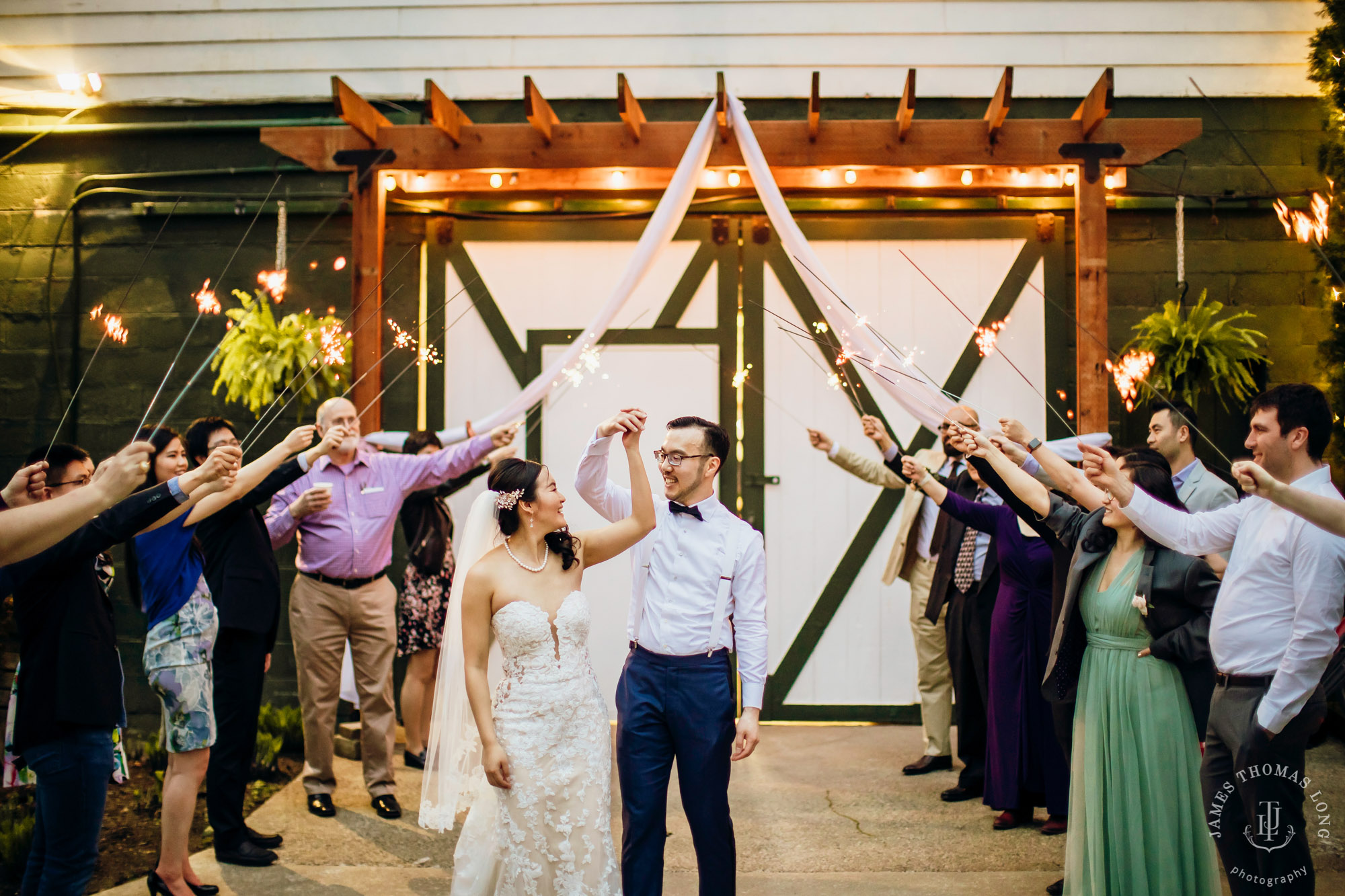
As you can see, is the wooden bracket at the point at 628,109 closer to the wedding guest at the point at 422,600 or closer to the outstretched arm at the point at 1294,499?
the wedding guest at the point at 422,600

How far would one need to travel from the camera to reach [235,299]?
6.54 m

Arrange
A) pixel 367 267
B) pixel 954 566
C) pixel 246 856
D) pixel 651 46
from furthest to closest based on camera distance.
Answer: pixel 651 46, pixel 367 267, pixel 954 566, pixel 246 856

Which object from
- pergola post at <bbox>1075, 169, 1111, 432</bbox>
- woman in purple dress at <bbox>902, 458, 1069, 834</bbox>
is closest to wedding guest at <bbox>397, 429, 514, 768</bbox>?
woman in purple dress at <bbox>902, 458, 1069, 834</bbox>

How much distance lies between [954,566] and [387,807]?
9.83 ft

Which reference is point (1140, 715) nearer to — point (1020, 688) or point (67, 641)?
point (1020, 688)

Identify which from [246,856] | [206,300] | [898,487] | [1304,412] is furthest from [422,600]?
[1304,412]

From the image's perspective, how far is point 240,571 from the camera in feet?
13.9

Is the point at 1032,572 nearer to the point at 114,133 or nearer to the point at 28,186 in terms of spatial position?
the point at 114,133

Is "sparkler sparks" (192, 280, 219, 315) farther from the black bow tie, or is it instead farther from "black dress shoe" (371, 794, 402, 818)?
the black bow tie

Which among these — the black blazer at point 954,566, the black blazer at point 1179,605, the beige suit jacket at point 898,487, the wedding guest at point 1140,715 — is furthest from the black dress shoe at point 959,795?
the black blazer at point 1179,605

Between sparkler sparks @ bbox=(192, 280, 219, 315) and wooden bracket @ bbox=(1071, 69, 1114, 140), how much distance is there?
5.23 meters

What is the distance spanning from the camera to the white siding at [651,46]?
20.6 feet

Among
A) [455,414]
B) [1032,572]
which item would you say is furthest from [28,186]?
[1032,572]

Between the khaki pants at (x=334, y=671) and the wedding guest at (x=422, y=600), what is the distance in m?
0.35
